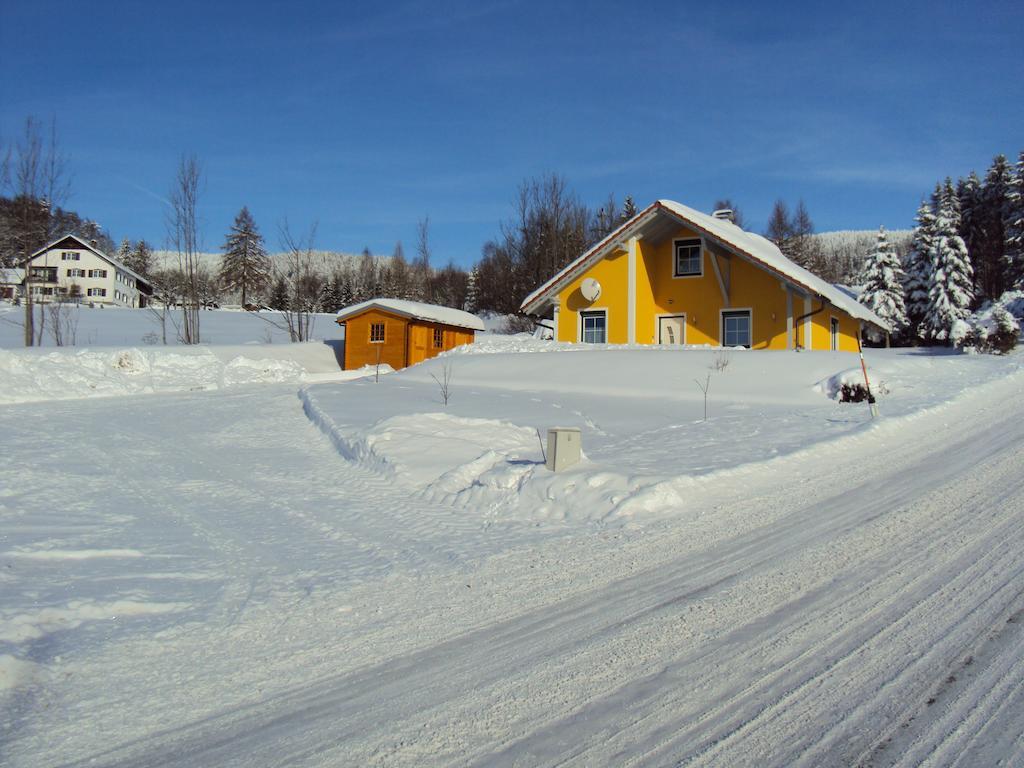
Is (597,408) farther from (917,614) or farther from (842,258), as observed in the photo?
(842,258)

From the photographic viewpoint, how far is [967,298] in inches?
1438

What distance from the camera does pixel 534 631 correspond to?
383 centimetres

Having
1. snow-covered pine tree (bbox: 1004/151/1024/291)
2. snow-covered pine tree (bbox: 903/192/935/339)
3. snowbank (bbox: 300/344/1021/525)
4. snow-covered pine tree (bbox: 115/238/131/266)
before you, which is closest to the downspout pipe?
snowbank (bbox: 300/344/1021/525)

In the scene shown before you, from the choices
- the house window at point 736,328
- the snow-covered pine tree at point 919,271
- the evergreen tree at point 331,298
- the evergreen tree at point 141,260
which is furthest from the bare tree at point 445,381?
the evergreen tree at point 141,260

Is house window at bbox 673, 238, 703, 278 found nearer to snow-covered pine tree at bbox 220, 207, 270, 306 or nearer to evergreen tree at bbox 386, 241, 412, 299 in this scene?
evergreen tree at bbox 386, 241, 412, 299

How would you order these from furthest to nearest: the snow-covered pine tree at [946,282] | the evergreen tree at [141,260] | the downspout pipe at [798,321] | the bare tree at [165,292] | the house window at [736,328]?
the evergreen tree at [141,260] < the bare tree at [165,292] < the snow-covered pine tree at [946,282] < the house window at [736,328] < the downspout pipe at [798,321]

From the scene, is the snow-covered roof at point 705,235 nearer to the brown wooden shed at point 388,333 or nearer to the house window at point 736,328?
the house window at point 736,328

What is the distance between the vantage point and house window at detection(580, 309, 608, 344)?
2384cm

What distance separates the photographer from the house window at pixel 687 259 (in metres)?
23.0

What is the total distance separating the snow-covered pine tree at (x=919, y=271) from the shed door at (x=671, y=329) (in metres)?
23.2

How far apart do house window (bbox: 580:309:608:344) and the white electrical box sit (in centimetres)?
1680

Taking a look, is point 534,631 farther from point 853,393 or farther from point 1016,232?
point 1016,232

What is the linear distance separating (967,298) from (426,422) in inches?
1493

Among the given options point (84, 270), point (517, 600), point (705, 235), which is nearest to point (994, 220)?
point (705, 235)
